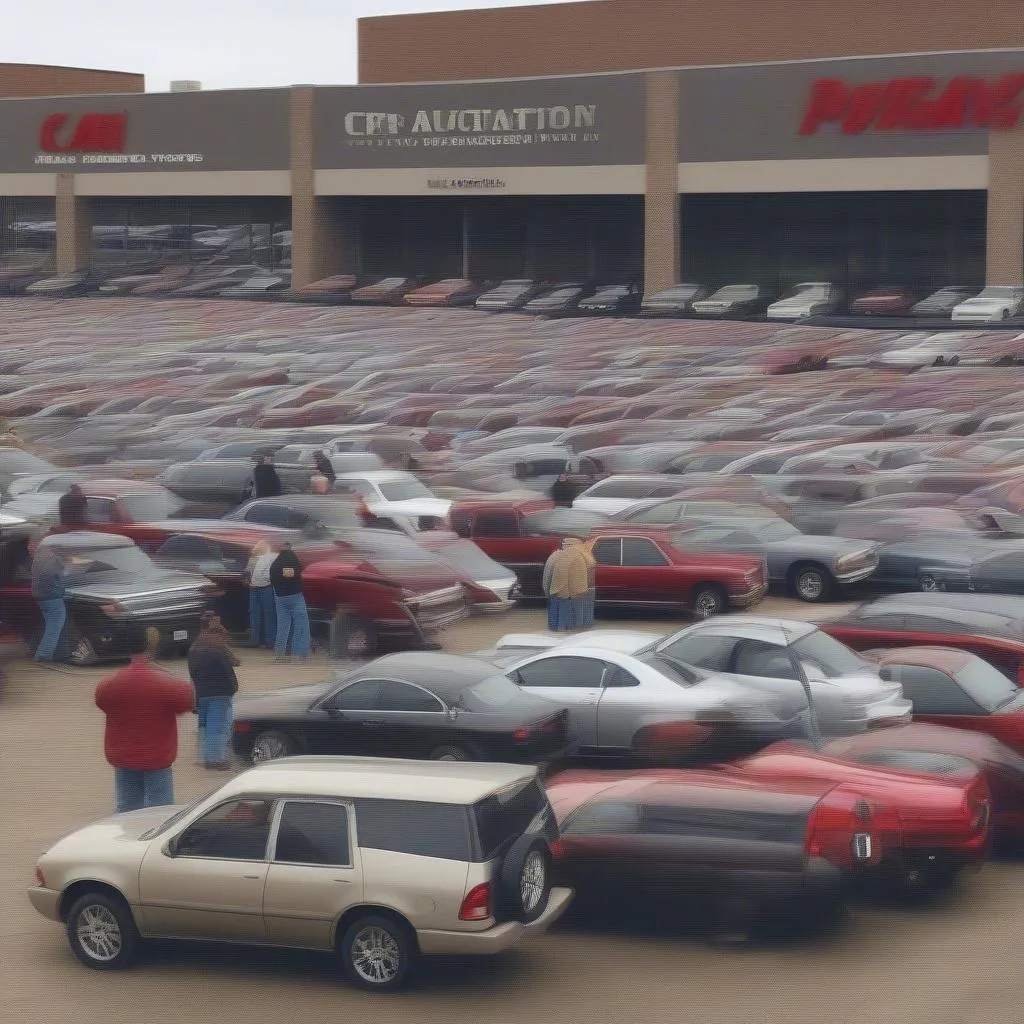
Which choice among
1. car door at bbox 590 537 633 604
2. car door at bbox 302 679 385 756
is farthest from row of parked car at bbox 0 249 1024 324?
car door at bbox 302 679 385 756

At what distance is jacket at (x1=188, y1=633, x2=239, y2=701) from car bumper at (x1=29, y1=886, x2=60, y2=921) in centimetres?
368

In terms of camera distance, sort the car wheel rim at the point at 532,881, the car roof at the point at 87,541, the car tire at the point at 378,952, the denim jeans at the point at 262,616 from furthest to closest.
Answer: the car roof at the point at 87,541
the denim jeans at the point at 262,616
the car wheel rim at the point at 532,881
the car tire at the point at 378,952

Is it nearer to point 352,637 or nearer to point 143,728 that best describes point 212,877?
point 143,728

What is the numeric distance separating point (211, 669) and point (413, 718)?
1.67 metres

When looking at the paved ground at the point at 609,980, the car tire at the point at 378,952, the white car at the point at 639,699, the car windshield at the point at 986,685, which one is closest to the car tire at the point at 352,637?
the white car at the point at 639,699

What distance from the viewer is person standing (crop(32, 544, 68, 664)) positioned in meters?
16.9

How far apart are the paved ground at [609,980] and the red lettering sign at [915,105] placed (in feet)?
141

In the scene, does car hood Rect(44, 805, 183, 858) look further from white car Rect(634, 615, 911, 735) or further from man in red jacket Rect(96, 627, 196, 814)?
white car Rect(634, 615, 911, 735)

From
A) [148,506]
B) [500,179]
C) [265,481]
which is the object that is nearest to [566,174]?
[500,179]

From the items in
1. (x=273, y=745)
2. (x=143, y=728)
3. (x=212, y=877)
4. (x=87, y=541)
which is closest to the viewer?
(x=212, y=877)

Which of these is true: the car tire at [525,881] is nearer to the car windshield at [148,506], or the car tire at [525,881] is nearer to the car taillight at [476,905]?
the car taillight at [476,905]

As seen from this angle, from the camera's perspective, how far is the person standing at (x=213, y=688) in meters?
13.1

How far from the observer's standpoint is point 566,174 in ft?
186

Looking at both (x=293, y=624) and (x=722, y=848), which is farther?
(x=293, y=624)
